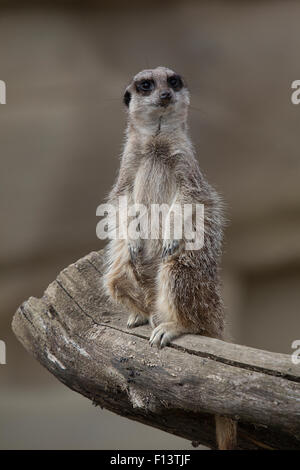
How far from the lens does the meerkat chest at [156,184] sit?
8.80ft

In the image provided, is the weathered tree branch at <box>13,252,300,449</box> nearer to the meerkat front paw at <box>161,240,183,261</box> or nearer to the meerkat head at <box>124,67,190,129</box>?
the meerkat front paw at <box>161,240,183,261</box>

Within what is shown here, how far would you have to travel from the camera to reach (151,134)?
9.05 ft

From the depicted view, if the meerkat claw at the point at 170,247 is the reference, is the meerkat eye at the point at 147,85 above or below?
above

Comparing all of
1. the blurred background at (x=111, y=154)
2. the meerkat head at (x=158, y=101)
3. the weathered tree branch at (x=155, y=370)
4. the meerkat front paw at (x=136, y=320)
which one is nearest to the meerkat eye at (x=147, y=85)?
the meerkat head at (x=158, y=101)

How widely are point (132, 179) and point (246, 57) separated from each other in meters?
2.67

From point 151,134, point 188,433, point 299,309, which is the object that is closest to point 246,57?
point 299,309

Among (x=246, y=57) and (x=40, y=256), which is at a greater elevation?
(x=246, y=57)

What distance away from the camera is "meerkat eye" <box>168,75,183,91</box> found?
2.76m

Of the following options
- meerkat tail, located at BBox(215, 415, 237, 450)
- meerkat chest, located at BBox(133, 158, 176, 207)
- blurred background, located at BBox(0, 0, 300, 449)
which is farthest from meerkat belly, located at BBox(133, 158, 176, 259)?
blurred background, located at BBox(0, 0, 300, 449)

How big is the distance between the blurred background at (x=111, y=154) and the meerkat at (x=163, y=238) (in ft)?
7.06

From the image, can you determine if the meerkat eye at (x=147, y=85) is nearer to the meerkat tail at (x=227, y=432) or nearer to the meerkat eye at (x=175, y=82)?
the meerkat eye at (x=175, y=82)

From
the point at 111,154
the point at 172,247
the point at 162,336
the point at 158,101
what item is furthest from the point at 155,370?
the point at 111,154

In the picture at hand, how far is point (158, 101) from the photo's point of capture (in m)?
2.71

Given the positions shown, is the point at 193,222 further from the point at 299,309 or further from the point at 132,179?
the point at 299,309
